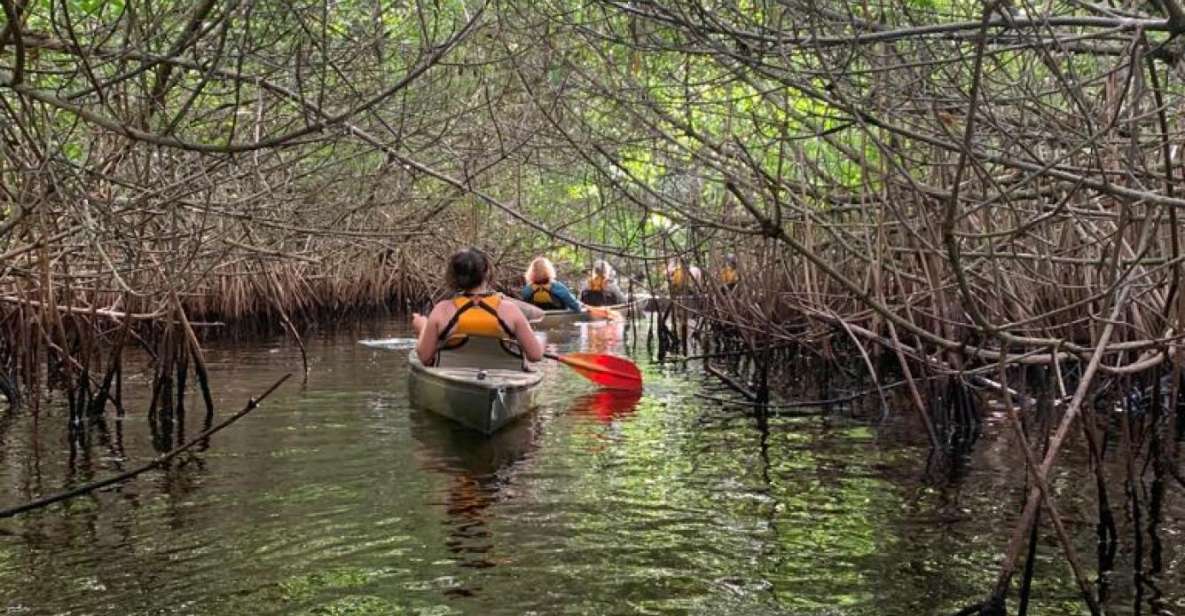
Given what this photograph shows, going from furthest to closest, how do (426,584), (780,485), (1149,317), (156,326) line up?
(156,326)
(1149,317)
(780,485)
(426,584)

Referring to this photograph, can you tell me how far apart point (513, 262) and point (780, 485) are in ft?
49.5

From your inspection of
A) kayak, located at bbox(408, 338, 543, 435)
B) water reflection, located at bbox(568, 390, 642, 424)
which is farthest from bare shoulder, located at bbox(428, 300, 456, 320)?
water reflection, located at bbox(568, 390, 642, 424)

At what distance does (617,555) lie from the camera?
4.66 metres

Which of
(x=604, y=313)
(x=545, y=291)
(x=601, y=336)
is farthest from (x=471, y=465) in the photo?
(x=604, y=313)

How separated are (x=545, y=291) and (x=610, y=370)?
16.2 ft

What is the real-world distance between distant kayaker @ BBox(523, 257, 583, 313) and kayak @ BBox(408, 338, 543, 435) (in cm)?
613

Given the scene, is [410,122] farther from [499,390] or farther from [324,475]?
[324,475]

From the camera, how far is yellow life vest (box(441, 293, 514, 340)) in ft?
25.0

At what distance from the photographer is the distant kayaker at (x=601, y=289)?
58.1ft

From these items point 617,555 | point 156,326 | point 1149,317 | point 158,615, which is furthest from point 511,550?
point 156,326

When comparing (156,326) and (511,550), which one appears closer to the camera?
(511,550)

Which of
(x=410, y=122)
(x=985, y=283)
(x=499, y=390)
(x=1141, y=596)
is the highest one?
(x=410, y=122)

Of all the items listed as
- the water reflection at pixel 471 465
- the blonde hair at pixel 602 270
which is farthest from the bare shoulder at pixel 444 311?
the blonde hair at pixel 602 270

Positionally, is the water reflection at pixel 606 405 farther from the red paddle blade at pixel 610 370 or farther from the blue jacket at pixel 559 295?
the blue jacket at pixel 559 295
